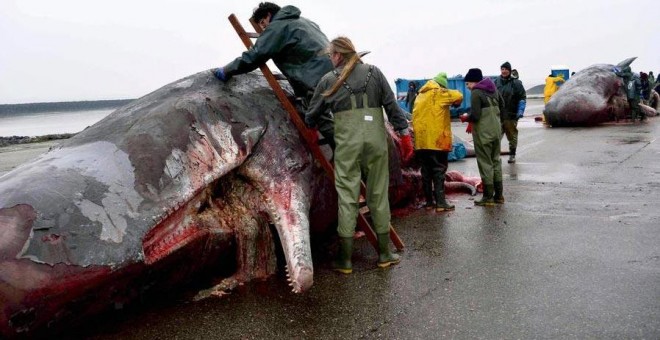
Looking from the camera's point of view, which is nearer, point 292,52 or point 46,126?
point 292,52

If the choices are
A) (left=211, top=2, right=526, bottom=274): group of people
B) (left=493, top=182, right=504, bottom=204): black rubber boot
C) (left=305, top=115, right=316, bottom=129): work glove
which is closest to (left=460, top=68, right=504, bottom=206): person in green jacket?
(left=493, top=182, right=504, bottom=204): black rubber boot

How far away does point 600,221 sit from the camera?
19.5 ft

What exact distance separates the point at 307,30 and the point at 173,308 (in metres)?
2.59

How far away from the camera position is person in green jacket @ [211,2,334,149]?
4.75 m

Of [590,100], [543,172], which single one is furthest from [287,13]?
[590,100]

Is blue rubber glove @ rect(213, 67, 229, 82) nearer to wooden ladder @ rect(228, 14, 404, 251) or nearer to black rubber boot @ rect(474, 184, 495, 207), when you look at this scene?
wooden ladder @ rect(228, 14, 404, 251)

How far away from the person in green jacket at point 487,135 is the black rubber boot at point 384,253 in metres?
2.64

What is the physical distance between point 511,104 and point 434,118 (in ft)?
14.7

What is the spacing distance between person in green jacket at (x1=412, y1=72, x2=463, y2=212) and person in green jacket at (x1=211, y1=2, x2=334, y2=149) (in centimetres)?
208

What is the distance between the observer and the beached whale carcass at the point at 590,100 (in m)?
16.6

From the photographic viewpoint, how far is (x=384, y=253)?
4.87 m

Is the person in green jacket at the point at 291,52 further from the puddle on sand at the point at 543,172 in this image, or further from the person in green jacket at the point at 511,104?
the person in green jacket at the point at 511,104

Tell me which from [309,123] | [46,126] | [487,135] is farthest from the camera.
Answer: [46,126]

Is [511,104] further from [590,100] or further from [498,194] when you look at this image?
[590,100]
